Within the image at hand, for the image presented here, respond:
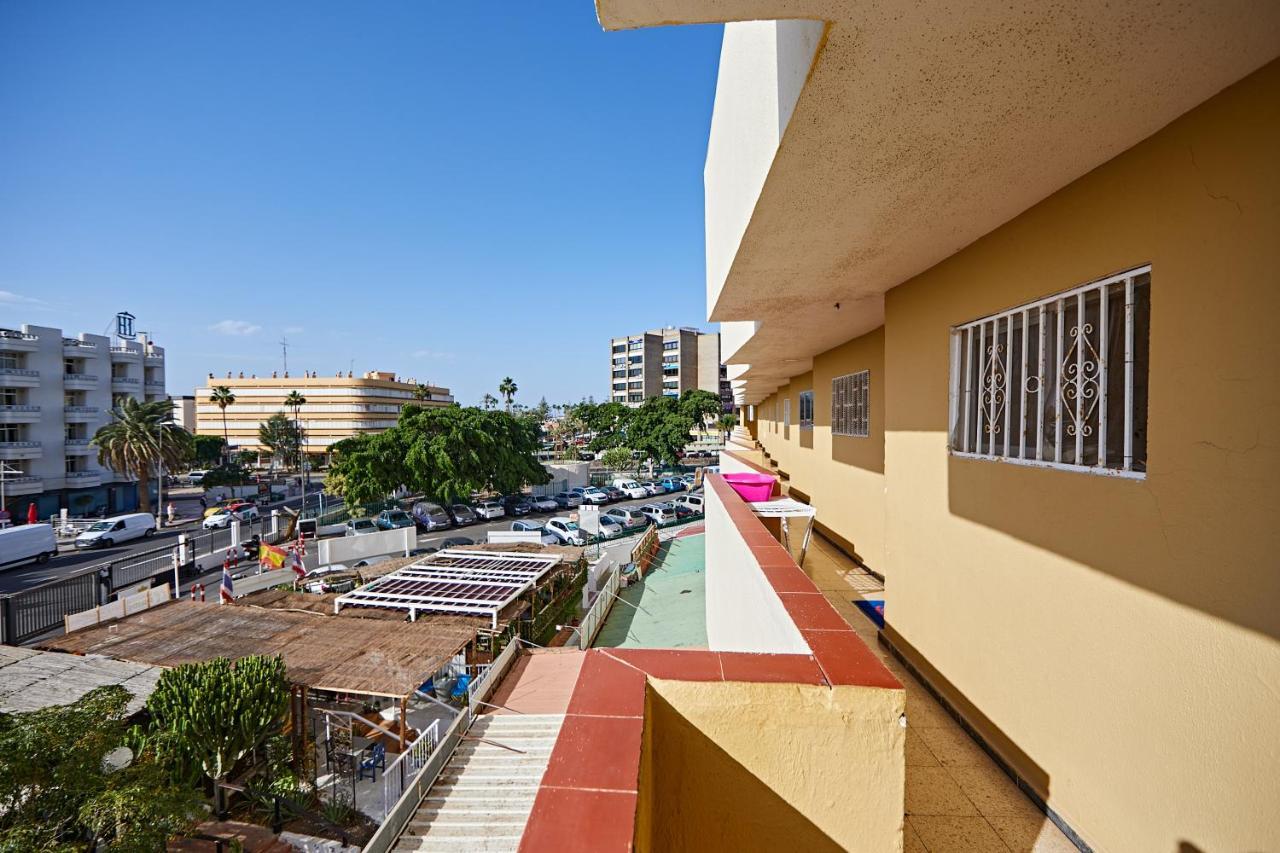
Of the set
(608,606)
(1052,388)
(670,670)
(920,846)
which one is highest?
(1052,388)

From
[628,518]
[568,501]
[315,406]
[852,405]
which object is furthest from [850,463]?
[315,406]

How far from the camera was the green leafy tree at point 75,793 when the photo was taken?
490 centimetres

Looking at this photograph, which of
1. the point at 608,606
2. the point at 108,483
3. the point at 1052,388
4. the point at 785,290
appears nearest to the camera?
the point at 1052,388

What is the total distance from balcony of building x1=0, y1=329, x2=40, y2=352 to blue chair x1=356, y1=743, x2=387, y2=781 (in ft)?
131

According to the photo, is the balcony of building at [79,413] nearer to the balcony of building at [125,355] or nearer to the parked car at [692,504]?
the balcony of building at [125,355]

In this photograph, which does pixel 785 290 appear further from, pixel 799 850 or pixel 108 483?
pixel 108 483

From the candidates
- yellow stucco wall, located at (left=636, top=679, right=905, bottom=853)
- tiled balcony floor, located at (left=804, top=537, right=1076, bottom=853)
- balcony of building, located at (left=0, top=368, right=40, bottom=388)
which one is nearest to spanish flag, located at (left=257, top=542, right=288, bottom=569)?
yellow stucco wall, located at (left=636, top=679, right=905, bottom=853)

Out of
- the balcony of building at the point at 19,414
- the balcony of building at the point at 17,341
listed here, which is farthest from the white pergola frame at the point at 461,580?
the balcony of building at the point at 17,341

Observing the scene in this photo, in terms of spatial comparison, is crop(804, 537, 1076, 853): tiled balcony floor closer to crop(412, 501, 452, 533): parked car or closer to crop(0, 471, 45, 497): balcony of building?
crop(412, 501, 452, 533): parked car

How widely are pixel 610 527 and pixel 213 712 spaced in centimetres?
2005

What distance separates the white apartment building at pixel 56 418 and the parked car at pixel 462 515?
22.6 meters

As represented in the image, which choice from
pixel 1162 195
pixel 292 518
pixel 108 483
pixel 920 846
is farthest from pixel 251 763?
pixel 108 483

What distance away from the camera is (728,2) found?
150cm

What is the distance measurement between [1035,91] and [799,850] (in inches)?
125
